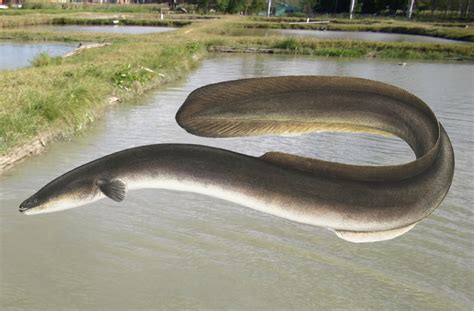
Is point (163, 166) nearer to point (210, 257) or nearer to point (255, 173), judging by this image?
point (255, 173)

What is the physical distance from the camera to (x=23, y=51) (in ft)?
62.0

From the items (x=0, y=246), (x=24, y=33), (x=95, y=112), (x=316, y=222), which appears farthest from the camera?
(x=24, y=33)

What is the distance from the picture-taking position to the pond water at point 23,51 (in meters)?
14.9

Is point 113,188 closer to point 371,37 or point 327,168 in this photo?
point 327,168

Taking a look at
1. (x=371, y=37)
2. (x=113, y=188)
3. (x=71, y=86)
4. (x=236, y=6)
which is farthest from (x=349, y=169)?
(x=236, y=6)

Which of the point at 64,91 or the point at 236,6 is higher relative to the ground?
the point at 236,6

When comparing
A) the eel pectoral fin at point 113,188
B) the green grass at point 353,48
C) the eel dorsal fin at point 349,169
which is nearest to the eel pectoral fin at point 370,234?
the eel dorsal fin at point 349,169

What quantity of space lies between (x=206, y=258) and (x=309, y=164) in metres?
3.33

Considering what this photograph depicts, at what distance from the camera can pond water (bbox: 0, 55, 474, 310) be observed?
359 cm

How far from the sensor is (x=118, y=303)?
3.45 meters

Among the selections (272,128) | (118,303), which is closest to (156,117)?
(118,303)

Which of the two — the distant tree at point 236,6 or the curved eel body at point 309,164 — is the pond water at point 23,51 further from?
the distant tree at point 236,6

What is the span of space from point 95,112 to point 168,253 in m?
4.88

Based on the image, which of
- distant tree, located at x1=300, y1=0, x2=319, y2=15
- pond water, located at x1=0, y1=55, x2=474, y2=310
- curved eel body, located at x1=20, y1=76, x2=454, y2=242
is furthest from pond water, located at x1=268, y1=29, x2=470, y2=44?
curved eel body, located at x1=20, y1=76, x2=454, y2=242
